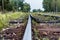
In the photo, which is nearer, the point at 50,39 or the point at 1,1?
the point at 50,39

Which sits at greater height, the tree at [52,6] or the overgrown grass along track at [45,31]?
the overgrown grass along track at [45,31]

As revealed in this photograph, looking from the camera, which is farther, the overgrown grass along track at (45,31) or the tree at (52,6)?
the tree at (52,6)

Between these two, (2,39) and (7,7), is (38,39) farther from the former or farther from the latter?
(7,7)

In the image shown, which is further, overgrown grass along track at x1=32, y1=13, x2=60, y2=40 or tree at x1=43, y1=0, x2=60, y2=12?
tree at x1=43, y1=0, x2=60, y2=12

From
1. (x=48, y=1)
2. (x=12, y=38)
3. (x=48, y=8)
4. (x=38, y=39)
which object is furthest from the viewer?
(x=48, y=1)

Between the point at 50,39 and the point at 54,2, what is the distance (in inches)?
2106

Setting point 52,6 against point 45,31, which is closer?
point 45,31

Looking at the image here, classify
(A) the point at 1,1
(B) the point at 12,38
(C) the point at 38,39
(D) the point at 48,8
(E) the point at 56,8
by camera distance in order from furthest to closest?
(D) the point at 48,8, (E) the point at 56,8, (A) the point at 1,1, (B) the point at 12,38, (C) the point at 38,39

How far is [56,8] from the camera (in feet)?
180

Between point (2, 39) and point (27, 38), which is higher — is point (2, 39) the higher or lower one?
the lower one

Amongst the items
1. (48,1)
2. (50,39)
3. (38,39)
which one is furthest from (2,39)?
(48,1)

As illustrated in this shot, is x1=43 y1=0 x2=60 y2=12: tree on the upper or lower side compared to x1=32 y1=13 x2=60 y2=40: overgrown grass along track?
lower

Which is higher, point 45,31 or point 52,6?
point 45,31

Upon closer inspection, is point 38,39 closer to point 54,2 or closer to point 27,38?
point 27,38
